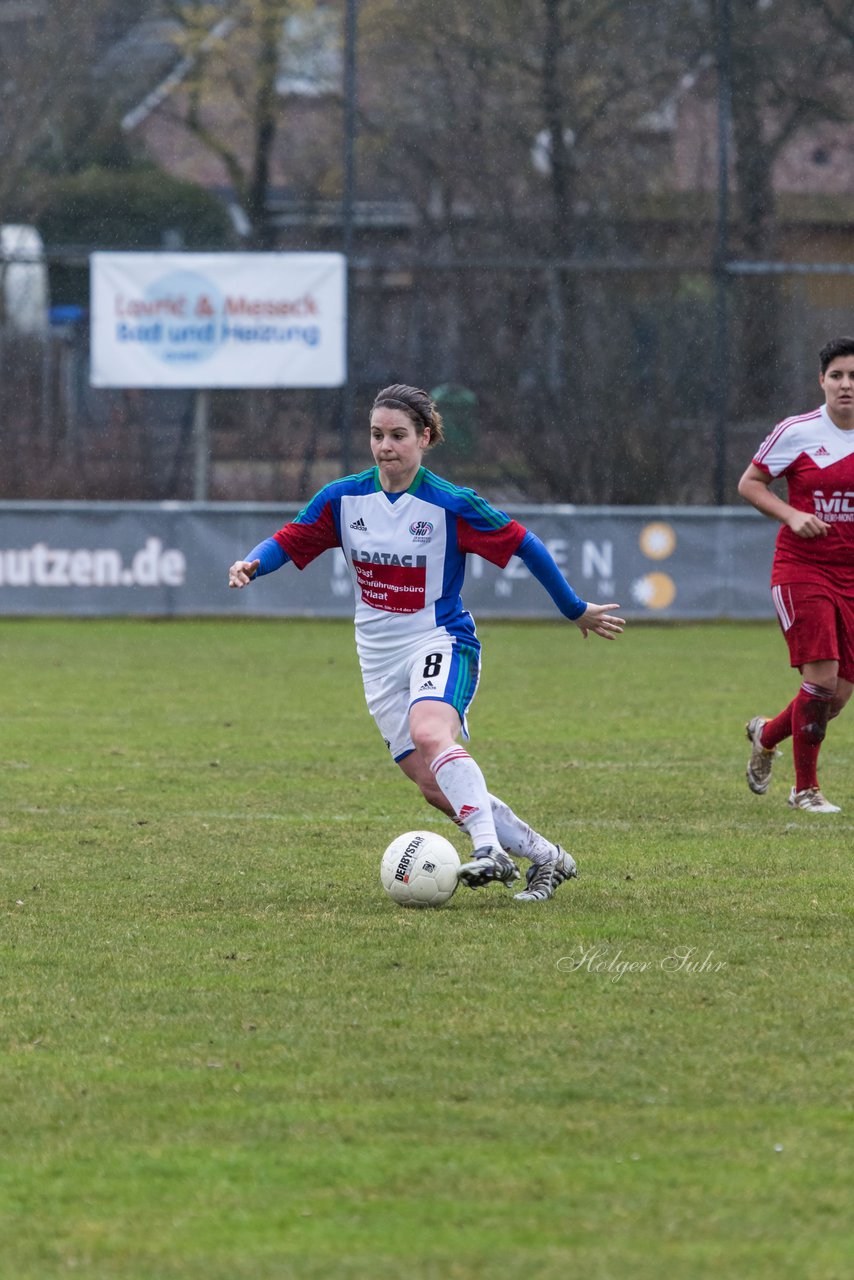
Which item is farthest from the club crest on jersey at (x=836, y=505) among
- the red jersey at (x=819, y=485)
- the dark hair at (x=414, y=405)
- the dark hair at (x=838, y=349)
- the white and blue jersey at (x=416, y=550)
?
the dark hair at (x=414, y=405)

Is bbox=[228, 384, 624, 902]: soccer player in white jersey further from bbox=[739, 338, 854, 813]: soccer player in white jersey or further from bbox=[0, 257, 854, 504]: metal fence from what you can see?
bbox=[0, 257, 854, 504]: metal fence

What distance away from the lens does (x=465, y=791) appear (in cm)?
603

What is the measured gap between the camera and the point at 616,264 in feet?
70.9

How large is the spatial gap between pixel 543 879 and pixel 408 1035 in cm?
181

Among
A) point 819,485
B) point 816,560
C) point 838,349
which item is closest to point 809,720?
point 816,560

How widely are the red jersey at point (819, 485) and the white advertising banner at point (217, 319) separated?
1334 cm

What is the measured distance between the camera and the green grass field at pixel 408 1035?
3197 millimetres

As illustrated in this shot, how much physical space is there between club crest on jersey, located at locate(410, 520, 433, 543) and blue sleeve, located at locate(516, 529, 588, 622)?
1.00 feet

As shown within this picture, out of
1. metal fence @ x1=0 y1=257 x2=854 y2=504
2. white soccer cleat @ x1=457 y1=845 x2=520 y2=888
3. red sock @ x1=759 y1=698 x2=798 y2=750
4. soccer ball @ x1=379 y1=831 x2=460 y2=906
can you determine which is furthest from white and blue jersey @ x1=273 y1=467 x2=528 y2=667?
metal fence @ x1=0 y1=257 x2=854 y2=504

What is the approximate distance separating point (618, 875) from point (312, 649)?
33.9 feet

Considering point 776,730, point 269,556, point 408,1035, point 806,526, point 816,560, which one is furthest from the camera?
point 776,730

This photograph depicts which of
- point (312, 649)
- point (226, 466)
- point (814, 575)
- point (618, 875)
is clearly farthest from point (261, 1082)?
point (226, 466)

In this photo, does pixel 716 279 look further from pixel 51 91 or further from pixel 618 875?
pixel 618 875

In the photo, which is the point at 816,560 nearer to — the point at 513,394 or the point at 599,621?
the point at 599,621
